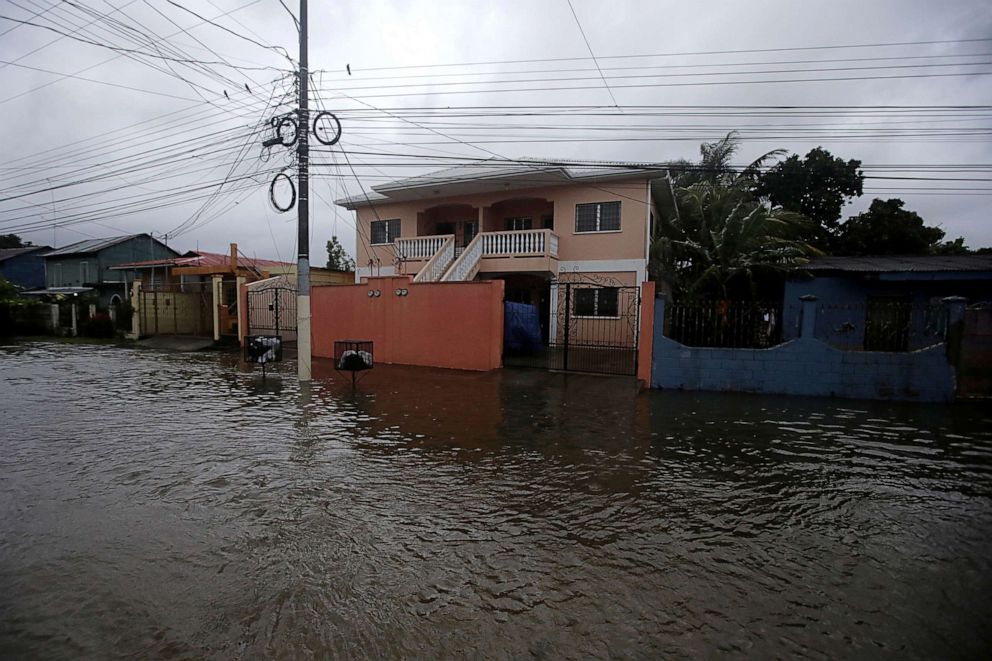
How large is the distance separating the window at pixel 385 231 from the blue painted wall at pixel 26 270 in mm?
29303

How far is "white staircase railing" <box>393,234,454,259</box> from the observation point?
19656 millimetres

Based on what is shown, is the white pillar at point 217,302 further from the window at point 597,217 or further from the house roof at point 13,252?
the house roof at point 13,252

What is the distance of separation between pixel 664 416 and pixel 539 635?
598cm

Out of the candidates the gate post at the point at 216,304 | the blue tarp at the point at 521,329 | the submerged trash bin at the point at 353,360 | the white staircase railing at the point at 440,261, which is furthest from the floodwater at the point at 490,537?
the gate post at the point at 216,304

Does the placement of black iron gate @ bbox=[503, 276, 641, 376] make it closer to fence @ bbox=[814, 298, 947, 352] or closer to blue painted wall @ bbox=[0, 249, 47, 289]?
fence @ bbox=[814, 298, 947, 352]

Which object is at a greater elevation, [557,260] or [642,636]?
[557,260]

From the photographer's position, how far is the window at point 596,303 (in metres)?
17.8

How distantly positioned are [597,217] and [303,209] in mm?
10737

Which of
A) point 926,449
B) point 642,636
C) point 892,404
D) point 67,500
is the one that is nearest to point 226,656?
point 642,636

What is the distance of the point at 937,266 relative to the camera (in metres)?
13.8

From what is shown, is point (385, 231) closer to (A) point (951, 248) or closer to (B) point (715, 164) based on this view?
(B) point (715, 164)

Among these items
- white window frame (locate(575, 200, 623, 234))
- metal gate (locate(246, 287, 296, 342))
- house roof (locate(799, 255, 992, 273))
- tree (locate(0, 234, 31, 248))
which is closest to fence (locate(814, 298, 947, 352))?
house roof (locate(799, 255, 992, 273))

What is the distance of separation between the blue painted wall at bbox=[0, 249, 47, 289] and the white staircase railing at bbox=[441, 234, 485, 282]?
34805 millimetres

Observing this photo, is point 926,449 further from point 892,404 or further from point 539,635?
point 539,635
